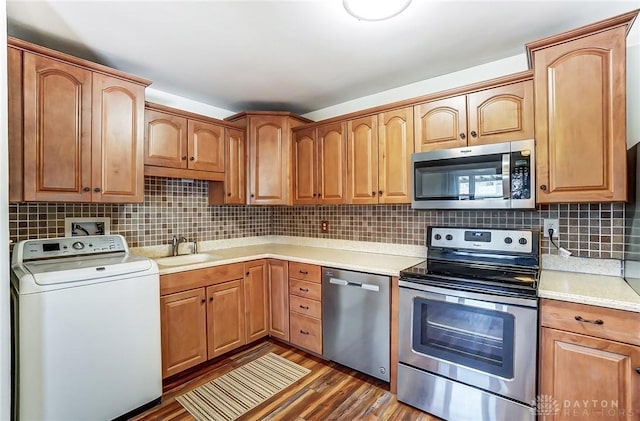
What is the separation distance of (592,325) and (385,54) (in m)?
1.96

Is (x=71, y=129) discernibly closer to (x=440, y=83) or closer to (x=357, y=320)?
(x=357, y=320)

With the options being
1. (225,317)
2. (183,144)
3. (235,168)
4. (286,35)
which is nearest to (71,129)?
(183,144)

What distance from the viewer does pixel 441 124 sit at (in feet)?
7.03

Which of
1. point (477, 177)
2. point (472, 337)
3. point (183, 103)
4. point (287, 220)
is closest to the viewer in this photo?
point (472, 337)

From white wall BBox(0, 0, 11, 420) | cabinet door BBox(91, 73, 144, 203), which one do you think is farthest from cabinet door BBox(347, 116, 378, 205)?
white wall BBox(0, 0, 11, 420)

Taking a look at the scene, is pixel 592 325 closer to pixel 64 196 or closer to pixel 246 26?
pixel 246 26

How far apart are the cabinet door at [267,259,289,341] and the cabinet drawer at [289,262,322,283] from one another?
0.07 m

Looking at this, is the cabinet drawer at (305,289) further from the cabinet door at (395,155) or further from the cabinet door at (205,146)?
the cabinet door at (205,146)

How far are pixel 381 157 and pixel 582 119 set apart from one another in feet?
4.06

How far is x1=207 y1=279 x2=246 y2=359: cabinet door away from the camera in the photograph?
2.38 m

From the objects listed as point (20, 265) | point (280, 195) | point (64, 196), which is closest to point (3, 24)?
point (64, 196)

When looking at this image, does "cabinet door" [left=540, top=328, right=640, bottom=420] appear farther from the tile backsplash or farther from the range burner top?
the tile backsplash

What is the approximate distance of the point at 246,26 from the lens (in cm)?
175

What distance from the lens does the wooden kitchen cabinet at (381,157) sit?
90.6 inches
